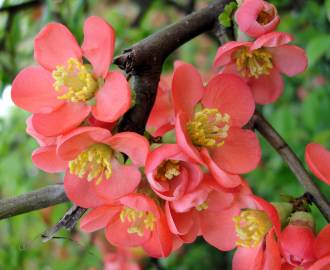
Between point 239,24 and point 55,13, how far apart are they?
849mm

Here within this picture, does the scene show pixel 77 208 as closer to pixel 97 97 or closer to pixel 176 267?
pixel 97 97

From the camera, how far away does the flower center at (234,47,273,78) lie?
87cm

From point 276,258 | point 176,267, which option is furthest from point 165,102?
point 176,267

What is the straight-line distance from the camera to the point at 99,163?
79 centimetres

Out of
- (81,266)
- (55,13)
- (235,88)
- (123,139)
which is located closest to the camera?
(123,139)

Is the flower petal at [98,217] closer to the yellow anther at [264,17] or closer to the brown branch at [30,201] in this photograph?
the brown branch at [30,201]

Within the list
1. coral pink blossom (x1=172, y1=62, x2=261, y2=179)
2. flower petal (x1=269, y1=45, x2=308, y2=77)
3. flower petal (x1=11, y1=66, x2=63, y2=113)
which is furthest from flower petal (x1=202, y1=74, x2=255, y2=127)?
flower petal (x1=11, y1=66, x2=63, y2=113)

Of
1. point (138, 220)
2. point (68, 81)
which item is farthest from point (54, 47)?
point (138, 220)

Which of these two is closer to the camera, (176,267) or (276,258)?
(276,258)

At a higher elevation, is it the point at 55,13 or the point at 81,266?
the point at 55,13

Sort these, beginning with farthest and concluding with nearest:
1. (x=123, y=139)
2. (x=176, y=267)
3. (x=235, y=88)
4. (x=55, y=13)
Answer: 1. (x=176, y=267)
2. (x=55, y=13)
3. (x=235, y=88)
4. (x=123, y=139)

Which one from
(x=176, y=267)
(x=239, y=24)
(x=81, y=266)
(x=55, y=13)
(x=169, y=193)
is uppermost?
(x=239, y=24)

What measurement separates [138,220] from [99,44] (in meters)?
0.24

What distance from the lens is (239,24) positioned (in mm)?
796
